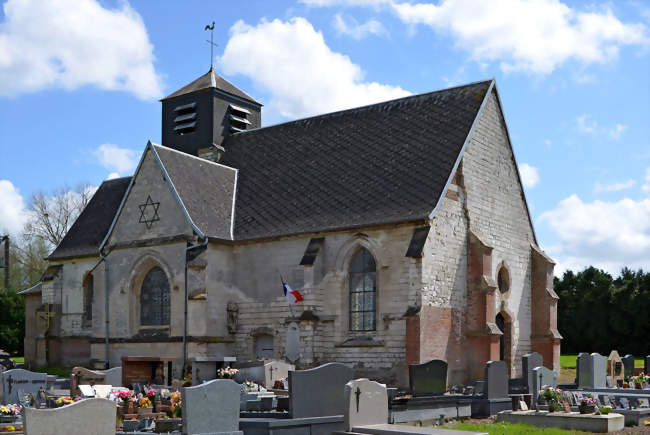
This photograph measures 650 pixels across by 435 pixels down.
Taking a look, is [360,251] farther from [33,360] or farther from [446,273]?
[33,360]

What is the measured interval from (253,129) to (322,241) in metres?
10.2

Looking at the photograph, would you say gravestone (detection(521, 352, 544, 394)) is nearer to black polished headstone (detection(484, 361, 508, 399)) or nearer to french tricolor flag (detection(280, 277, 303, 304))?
black polished headstone (detection(484, 361, 508, 399))

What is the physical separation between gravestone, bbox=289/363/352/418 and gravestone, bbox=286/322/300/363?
11.3 meters

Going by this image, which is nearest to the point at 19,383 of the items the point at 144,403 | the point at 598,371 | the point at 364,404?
the point at 144,403

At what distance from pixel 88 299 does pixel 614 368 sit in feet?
70.0

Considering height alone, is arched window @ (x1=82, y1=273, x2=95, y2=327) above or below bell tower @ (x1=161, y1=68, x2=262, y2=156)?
below

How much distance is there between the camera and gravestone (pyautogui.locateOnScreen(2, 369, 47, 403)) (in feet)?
59.8

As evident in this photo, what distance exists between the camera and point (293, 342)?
2595 centimetres

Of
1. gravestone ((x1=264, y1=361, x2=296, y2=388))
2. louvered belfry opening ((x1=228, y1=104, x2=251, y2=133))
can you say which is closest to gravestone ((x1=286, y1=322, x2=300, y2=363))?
gravestone ((x1=264, y1=361, x2=296, y2=388))

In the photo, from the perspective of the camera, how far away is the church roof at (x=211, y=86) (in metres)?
35.7

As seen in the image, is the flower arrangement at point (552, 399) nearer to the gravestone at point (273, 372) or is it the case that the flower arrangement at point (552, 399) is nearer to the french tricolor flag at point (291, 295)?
the gravestone at point (273, 372)

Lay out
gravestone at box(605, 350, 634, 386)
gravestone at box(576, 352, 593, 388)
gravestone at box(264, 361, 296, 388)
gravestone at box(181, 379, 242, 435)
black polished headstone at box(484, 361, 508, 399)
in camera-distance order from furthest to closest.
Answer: gravestone at box(605, 350, 634, 386) < gravestone at box(576, 352, 593, 388) < gravestone at box(264, 361, 296, 388) < black polished headstone at box(484, 361, 508, 399) < gravestone at box(181, 379, 242, 435)

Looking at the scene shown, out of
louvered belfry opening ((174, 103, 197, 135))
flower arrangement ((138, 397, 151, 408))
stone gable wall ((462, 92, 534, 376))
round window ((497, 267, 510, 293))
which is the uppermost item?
louvered belfry opening ((174, 103, 197, 135))

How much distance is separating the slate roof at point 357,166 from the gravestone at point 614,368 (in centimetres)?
785
